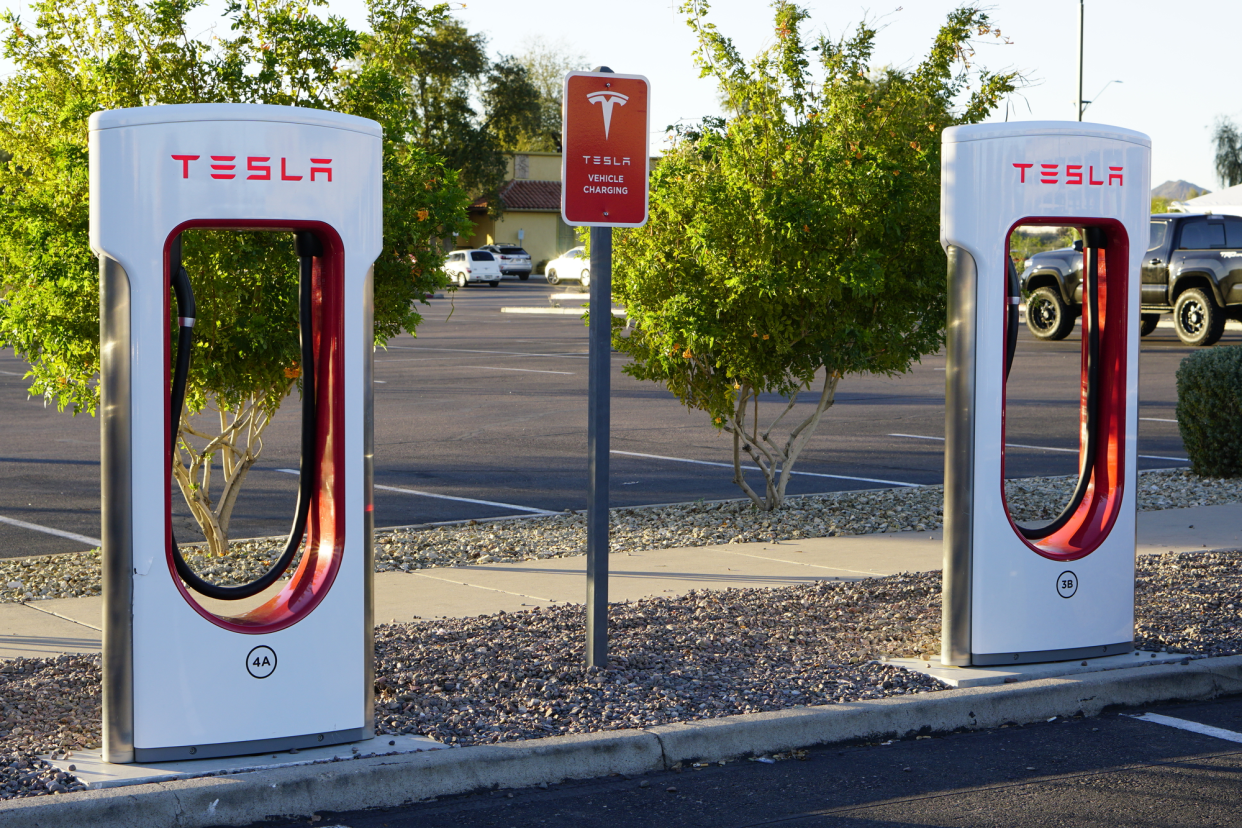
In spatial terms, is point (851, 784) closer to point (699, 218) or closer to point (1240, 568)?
point (1240, 568)

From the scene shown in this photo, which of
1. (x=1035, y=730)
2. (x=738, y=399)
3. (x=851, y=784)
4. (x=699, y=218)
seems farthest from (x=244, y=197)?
(x=738, y=399)

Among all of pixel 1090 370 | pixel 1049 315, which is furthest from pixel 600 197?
pixel 1049 315

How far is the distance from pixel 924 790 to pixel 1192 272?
2135cm

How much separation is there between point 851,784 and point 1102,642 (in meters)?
1.85

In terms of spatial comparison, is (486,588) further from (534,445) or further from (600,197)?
(534,445)

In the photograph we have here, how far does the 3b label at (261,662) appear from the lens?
4844mm

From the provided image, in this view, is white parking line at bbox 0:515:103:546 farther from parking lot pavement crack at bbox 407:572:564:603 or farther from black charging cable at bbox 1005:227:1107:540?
black charging cable at bbox 1005:227:1107:540

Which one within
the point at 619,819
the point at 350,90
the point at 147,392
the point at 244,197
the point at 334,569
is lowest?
the point at 619,819

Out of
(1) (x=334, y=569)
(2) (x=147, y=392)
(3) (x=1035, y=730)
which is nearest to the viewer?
(2) (x=147, y=392)

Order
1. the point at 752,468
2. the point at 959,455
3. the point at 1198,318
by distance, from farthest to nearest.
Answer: the point at 1198,318 < the point at 752,468 < the point at 959,455

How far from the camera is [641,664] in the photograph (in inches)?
238

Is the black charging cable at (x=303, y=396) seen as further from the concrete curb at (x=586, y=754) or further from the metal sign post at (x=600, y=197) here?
the metal sign post at (x=600, y=197)

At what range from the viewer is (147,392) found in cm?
463

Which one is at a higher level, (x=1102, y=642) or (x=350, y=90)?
(x=350, y=90)
